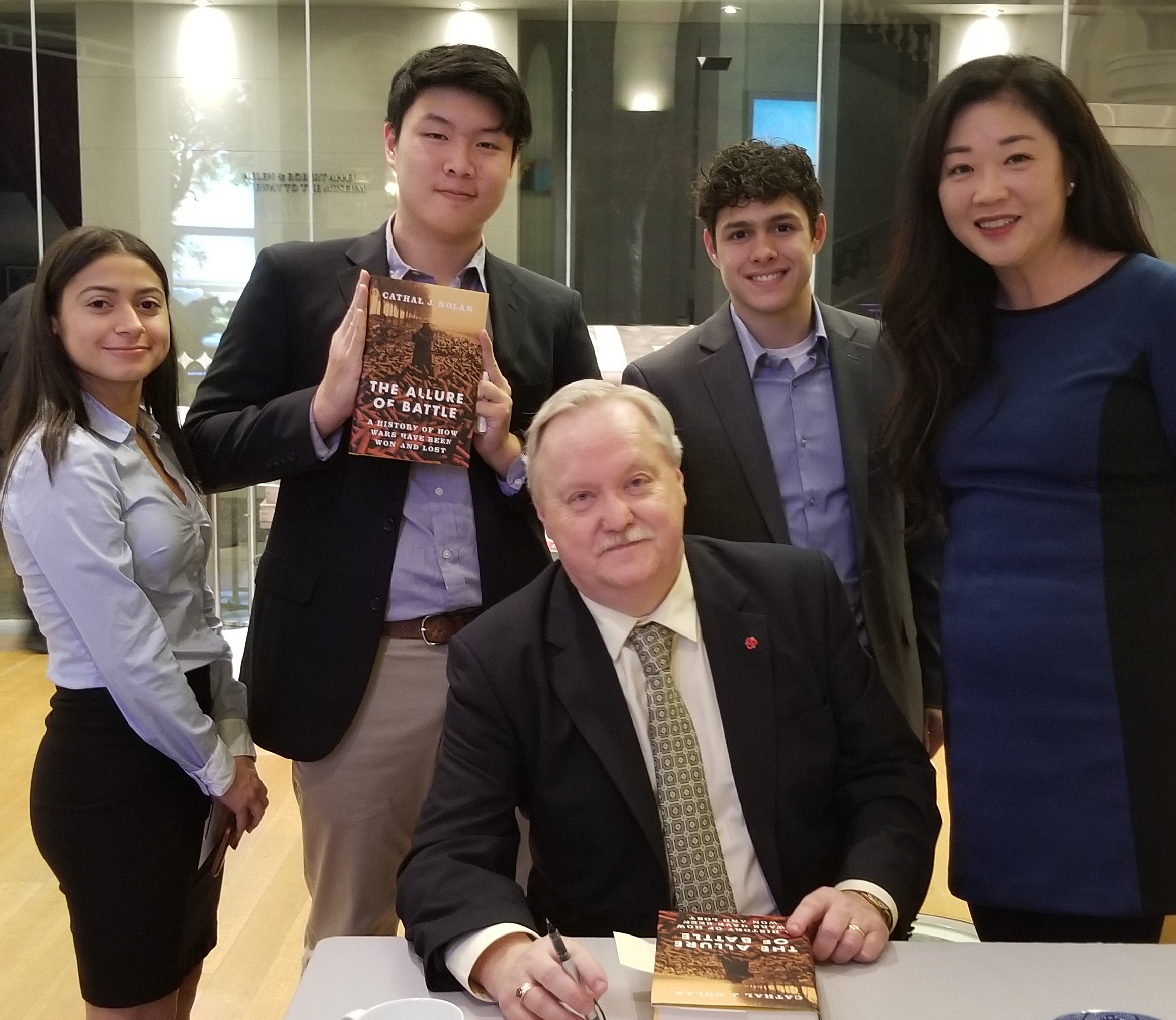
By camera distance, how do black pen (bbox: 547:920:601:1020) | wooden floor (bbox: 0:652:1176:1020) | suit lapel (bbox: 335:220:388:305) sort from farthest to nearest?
wooden floor (bbox: 0:652:1176:1020) < suit lapel (bbox: 335:220:388:305) < black pen (bbox: 547:920:601:1020)

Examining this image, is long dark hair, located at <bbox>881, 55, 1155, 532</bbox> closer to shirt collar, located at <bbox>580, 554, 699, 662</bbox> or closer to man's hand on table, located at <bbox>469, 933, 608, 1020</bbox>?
shirt collar, located at <bbox>580, 554, 699, 662</bbox>

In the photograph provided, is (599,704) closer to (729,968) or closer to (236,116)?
(729,968)

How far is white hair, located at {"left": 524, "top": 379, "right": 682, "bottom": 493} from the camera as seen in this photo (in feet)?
5.36

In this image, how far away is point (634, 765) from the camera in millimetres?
1507

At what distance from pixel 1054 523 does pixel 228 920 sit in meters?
2.70

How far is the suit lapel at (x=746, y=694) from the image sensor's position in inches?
60.0

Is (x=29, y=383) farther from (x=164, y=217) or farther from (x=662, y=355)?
(x=164, y=217)

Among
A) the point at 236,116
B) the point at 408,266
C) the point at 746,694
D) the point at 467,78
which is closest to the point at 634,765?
the point at 746,694

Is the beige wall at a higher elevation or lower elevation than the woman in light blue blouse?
higher

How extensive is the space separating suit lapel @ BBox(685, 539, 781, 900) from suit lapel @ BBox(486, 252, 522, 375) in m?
0.60

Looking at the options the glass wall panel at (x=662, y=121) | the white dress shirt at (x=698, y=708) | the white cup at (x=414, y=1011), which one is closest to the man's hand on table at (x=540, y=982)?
the white cup at (x=414, y=1011)

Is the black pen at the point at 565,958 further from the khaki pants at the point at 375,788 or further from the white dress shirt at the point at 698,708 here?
the khaki pants at the point at 375,788

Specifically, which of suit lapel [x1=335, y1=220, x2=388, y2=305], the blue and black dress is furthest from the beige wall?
the blue and black dress

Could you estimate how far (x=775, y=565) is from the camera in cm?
171
